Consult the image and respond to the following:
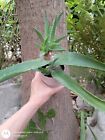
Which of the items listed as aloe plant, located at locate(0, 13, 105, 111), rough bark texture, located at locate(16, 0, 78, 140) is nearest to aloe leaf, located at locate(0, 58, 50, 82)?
aloe plant, located at locate(0, 13, 105, 111)

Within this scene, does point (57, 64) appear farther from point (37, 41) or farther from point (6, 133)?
point (37, 41)

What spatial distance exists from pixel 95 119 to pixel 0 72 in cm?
86

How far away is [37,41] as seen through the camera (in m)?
1.62

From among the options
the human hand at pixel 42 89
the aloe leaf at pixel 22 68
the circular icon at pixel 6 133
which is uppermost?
the aloe leaf at pixel 22 68

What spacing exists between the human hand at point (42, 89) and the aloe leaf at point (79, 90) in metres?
0.04

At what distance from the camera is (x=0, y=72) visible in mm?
1033

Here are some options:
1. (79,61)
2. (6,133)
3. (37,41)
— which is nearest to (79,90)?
(79,61)

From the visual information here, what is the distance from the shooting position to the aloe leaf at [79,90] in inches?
36.5

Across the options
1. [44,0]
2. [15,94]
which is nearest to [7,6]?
[15,94]

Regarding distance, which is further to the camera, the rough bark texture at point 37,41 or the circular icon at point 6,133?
the rough bark texture at point 37,41

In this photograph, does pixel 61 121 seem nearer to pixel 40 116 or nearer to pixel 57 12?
pixel 40 116

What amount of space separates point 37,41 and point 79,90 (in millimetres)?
705

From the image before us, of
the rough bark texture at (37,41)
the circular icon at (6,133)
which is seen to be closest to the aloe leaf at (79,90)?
the circular icon at (6,133)

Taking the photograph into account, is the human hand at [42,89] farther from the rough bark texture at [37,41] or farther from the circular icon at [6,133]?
the rough bark texture at [37,41]
